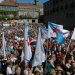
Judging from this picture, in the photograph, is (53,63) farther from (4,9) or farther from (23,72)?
(4,9)

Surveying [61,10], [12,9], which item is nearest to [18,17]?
[12,9]

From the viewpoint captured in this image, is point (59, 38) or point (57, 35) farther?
point (57, 35)

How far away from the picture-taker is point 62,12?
69.9m

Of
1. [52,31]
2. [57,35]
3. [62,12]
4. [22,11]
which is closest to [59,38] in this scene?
[57,35]

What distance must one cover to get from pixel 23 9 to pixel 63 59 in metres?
98.1

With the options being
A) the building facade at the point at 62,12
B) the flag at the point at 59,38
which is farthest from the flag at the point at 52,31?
the building facade at the point at 62,12

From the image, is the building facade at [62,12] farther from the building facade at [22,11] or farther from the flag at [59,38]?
the flag at [59,38]

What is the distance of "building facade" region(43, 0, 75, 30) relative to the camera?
6390 cm

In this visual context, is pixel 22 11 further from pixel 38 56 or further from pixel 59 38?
pixel 38 56

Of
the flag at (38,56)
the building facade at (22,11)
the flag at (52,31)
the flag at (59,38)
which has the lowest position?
the flag at (38,56)

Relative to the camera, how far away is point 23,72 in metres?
11.2

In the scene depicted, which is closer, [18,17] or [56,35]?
[56,35]

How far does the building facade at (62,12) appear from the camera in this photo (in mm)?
63903

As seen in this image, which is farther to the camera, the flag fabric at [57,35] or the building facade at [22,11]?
the building facade at [22,11]
